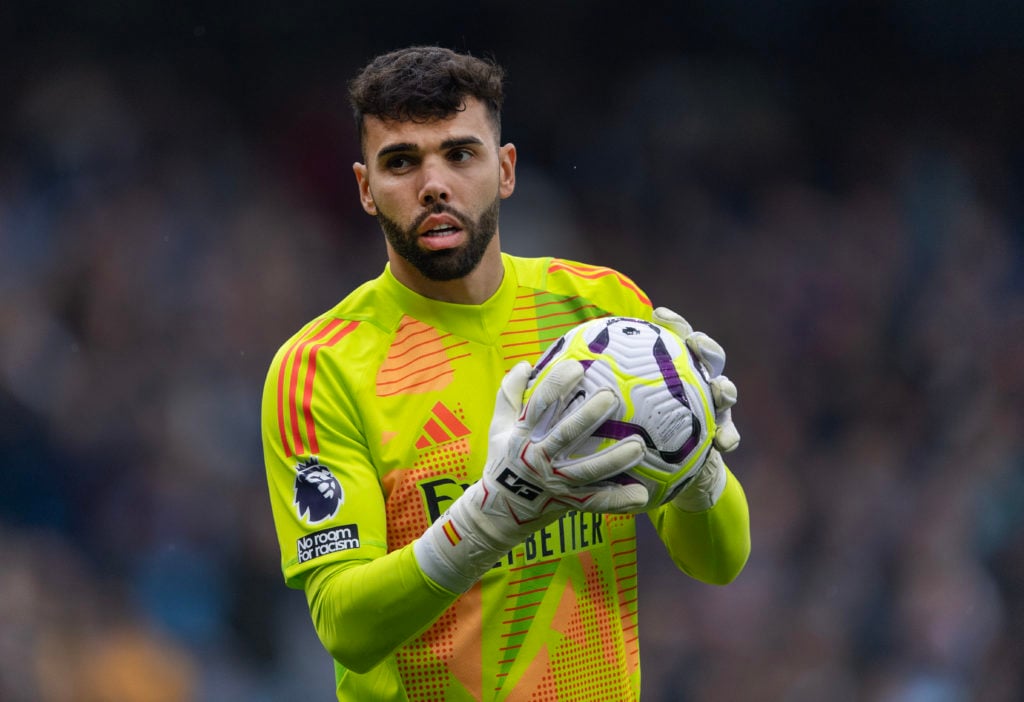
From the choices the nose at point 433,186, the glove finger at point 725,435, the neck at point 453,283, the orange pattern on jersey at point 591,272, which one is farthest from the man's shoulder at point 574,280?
the glove finger at point 725,435

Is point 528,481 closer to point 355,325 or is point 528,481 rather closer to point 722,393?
point 722,393

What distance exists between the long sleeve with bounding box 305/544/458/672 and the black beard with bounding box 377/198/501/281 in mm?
660

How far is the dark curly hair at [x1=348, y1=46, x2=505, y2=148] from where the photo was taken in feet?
9.16

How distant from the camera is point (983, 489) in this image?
6523 mm

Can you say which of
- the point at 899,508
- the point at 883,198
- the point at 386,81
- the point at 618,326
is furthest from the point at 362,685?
the point at 883,198

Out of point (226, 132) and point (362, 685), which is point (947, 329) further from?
point (362, 685)

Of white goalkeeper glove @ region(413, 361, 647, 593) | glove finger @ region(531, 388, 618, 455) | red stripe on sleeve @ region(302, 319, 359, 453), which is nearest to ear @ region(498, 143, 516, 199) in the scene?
red stripe on sleeve @ region(302, 319, 359, 453)

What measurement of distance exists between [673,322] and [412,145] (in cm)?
68

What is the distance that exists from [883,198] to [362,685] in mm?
4695

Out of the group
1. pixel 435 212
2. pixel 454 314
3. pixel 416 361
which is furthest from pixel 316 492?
pixel 435 212

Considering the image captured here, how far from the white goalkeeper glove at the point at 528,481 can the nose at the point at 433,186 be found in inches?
21.2

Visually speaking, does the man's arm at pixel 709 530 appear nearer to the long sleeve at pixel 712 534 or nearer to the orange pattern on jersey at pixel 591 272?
the long sleeve at pixel 712 534

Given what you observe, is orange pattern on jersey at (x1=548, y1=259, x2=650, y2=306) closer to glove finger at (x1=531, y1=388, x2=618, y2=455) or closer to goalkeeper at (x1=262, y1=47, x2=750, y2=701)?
goalkeeper at (x1=262, y1=47, x2=750, y2=701)

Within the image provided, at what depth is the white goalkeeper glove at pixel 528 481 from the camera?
2266 mm
